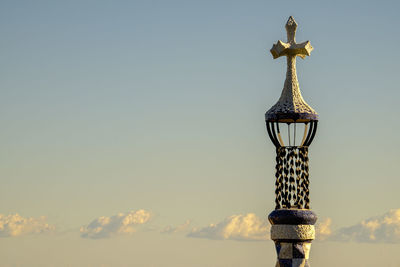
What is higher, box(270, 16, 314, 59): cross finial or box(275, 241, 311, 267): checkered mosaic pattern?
box(270, 16, 314, 59): cross finial

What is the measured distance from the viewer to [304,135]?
164ft

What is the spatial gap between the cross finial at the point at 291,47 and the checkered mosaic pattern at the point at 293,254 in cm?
999

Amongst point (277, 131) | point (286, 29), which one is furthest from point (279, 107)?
point (286, 29)

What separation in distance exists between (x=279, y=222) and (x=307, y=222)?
143 centimetres

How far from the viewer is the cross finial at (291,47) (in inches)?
1983

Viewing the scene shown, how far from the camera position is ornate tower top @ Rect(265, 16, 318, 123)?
163ft

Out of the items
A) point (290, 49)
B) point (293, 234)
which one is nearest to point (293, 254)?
point (293, 234)

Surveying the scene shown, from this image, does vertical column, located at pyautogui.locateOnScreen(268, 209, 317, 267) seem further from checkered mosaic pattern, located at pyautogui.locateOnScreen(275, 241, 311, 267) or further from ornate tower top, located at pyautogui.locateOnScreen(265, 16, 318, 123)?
ornate tower top, located at pyautogui.locateOnScreen(265, 16, 318, 123)

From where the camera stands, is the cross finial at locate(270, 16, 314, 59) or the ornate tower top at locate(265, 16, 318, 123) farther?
the cross finial at locate(270, 16, 314, 59)

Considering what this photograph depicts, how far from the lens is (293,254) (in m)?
48.5

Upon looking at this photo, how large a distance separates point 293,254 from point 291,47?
10.9 meters

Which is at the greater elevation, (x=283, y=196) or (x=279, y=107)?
(x=279, y=107)

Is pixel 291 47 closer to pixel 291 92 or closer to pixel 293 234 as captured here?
pixel 291 92

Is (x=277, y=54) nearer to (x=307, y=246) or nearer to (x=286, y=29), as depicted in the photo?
(x=286, y=29)
